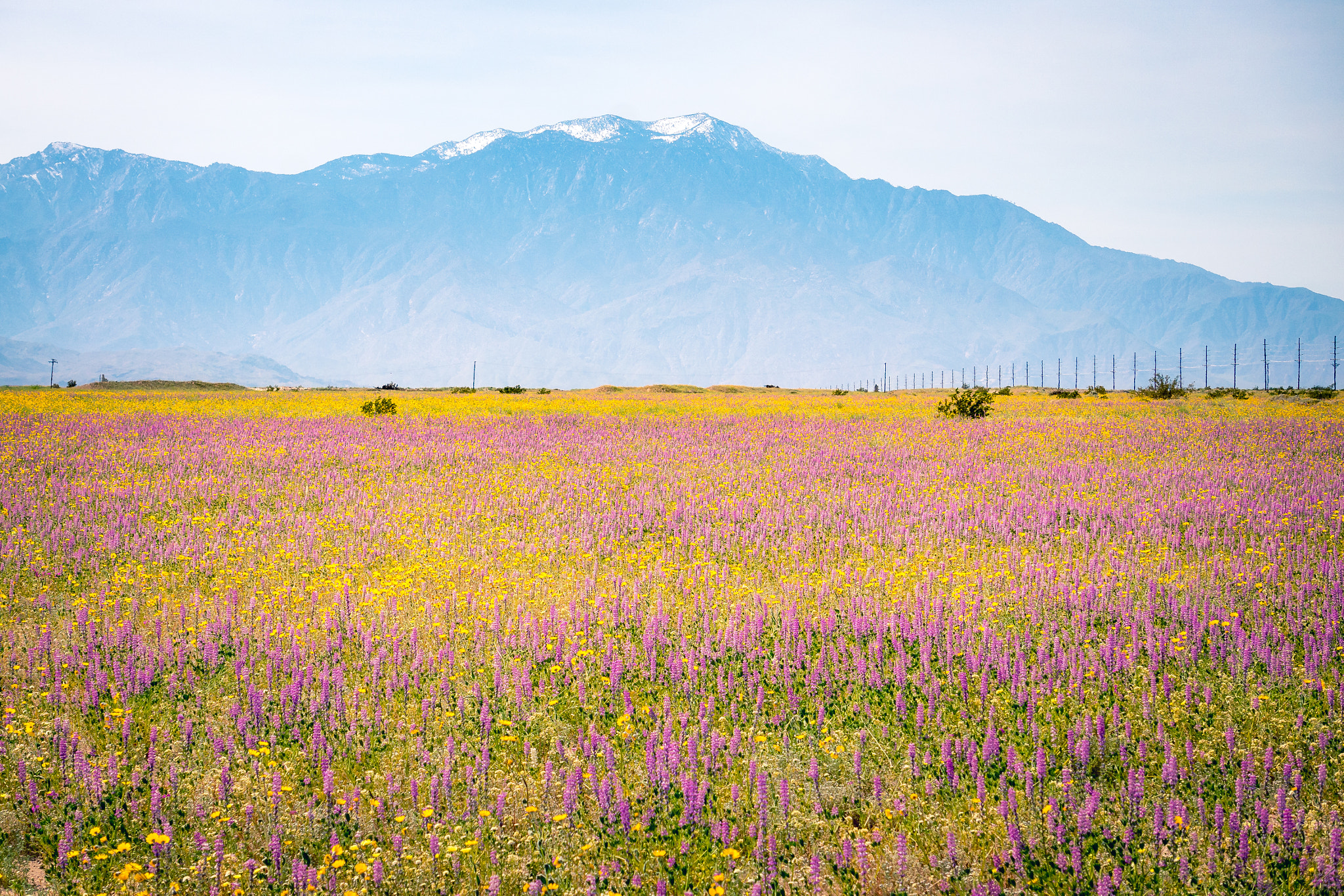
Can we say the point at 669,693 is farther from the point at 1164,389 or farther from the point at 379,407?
the point at 1164,389

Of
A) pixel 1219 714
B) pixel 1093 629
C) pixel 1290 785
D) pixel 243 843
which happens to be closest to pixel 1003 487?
pixel 1093 629

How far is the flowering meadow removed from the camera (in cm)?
528

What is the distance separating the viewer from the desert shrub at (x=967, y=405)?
41031 mm

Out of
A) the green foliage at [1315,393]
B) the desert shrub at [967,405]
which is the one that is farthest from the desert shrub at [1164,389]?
the desert shrub at [967,405]

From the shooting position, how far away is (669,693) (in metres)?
7.57

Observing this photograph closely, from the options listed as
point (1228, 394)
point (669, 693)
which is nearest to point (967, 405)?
point (669, 693)

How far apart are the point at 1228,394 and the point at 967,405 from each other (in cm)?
4654

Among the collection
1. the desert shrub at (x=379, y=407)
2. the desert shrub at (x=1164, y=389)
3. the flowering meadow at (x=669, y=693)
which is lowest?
the flowering meadow at (x=669, y=693)

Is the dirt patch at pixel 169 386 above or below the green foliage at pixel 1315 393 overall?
above

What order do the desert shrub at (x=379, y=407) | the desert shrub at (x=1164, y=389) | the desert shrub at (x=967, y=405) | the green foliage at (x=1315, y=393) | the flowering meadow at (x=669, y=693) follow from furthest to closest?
the green foliage at (x=1315, y=393)
the desert shrub at (x=1164, y=389)
the desert shrub at (x=967, y=405)
the desert shrub at (x=379, y=407)
the flowering meadow at (x=669, y=693)

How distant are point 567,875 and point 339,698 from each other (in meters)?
3.08

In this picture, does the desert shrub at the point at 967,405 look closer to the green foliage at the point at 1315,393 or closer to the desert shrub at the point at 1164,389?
the desert shrub at the point at 1164,389

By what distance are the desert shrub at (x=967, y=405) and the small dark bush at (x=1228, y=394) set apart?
26.3 metres

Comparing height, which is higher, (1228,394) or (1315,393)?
(1228,394)
